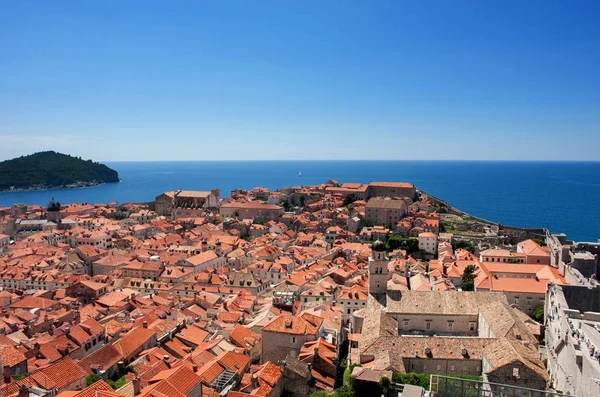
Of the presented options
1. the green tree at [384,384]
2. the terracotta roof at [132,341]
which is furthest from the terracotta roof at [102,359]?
the green tree at [384,384]

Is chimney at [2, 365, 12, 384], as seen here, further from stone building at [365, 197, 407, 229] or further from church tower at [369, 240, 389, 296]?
stone building at [365, 197, 407, 229]

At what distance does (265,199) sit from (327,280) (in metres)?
53.9

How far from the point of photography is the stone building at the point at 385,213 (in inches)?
2464

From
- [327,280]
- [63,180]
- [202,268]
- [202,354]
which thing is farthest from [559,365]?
[63,180]

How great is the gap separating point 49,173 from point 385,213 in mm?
151390

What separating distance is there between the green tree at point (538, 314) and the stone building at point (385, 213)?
33.7 m

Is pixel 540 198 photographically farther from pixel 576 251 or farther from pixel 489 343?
pixel 489 343

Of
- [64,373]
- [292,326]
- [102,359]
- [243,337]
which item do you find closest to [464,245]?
[292,326]

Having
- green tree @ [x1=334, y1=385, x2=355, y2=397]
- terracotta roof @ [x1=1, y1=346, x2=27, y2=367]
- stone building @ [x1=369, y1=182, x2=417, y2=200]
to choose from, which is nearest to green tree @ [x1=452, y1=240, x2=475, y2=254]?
stone building @ [x1=369, y1=182, x2=417, y2=200]

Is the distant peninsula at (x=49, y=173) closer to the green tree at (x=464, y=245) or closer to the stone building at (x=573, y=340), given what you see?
the green tree at (x=464, y=245)

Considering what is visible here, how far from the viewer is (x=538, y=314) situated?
27.9m

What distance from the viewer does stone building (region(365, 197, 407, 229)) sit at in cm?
6259

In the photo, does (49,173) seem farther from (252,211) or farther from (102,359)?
(102,359)

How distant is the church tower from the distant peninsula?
168m
